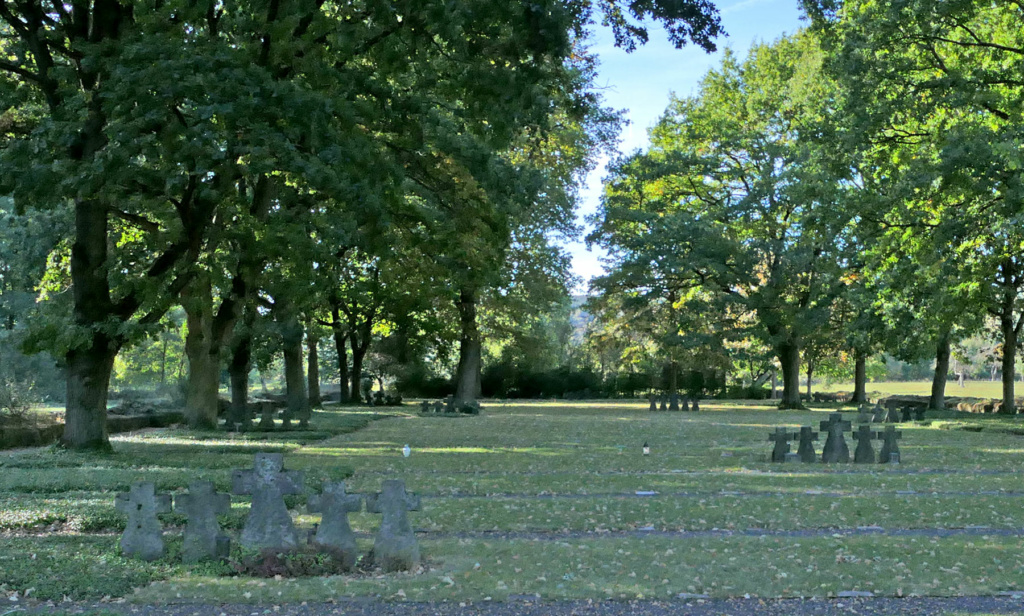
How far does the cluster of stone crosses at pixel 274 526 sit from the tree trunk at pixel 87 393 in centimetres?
920

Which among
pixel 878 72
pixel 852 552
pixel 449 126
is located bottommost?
pixel 852 552

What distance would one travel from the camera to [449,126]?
1567 centimetres

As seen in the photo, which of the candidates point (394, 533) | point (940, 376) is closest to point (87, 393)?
point (394, 533)

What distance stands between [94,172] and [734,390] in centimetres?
5181

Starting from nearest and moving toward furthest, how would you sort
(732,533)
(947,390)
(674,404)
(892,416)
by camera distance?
1. (732,533)
2. (892,416)
3. (674,404)
4. (947,390)

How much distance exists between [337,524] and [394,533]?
467 mm

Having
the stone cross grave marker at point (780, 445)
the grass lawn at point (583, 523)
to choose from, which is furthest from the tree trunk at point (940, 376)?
the stone cross grave marker at point (780, 445)

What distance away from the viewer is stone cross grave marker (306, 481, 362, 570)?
24.4ft

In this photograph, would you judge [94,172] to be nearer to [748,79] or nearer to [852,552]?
[852,552]

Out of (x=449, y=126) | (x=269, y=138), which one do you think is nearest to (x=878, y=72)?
(x=449, y=126)

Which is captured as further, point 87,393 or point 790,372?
A: point 790,372

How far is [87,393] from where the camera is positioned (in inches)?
634

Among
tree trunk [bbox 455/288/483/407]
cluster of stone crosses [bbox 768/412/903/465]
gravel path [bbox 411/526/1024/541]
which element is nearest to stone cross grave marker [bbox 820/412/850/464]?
cluster of stone crosses [bbox 768/412/903/465]

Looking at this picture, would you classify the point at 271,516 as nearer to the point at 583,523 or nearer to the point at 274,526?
the point at 274,526
